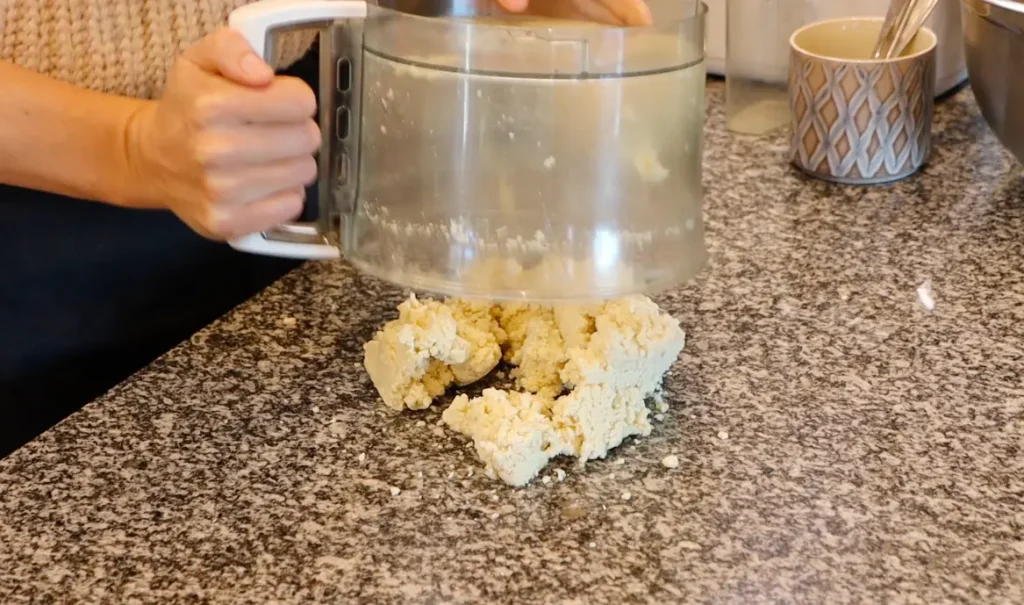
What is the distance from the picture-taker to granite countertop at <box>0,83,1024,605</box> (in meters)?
0.46

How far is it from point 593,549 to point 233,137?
10.9 inches

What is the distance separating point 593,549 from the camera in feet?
1.57

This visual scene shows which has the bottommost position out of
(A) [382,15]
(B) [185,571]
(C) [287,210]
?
(B) [185,571]

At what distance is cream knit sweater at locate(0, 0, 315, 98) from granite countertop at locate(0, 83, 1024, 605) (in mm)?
184

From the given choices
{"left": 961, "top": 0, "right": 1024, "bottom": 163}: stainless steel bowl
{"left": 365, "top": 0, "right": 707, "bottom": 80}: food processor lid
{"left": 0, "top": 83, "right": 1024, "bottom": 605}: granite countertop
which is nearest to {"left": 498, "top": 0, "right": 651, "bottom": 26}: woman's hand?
{"left": 365, "top": 0, "right": 707, "bottom": 80}: food processor lid

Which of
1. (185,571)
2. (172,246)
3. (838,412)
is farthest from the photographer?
(172,246)

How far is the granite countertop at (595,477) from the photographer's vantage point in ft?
1.52

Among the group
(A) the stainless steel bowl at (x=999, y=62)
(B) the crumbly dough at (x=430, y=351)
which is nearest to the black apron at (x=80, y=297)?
(B) the crumbly dough at (x=430, y=351)

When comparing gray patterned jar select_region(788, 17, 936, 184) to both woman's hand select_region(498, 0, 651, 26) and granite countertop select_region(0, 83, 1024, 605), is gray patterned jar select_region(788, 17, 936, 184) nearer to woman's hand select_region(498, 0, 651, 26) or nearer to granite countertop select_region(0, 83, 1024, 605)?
granite countertop select_region(0, 83, 1024, 605)

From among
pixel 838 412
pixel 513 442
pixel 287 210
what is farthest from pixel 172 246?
pixel 838 412

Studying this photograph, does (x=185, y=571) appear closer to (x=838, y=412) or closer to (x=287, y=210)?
(x=287, y=210)

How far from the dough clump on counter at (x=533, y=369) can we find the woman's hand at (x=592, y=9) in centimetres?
17

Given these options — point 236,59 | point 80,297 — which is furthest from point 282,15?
point 80,297

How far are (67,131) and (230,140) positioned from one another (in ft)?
0.51
